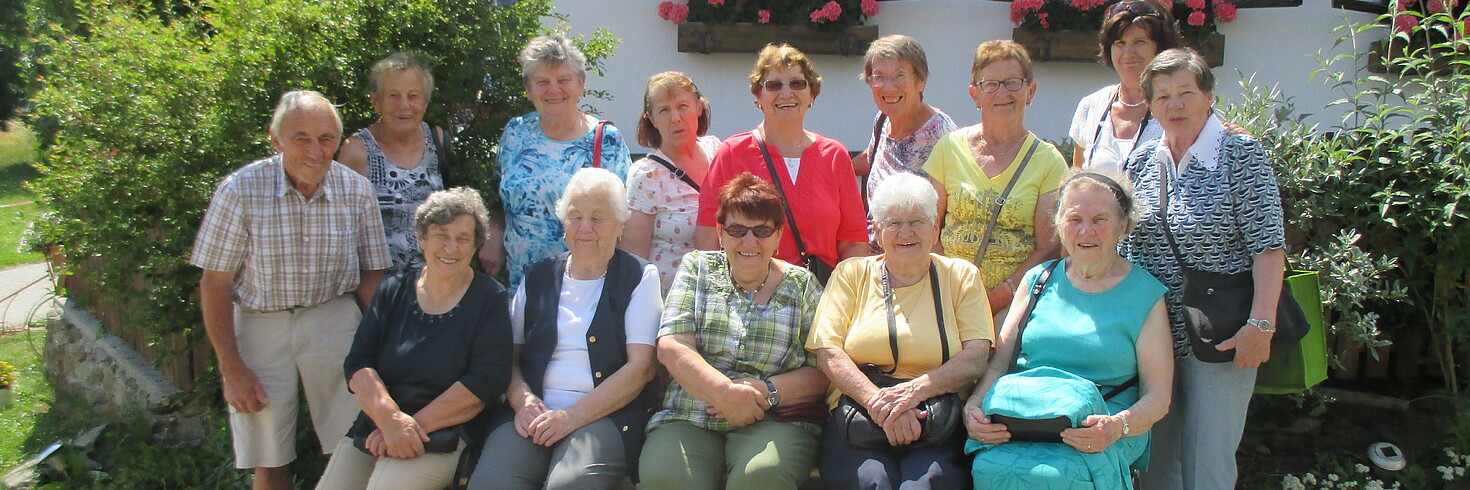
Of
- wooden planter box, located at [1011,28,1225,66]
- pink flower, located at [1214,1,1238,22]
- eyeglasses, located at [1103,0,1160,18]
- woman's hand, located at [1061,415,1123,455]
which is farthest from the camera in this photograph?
wooden planter box, located at [1011,28,1225,66]

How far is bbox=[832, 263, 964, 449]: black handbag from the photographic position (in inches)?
114

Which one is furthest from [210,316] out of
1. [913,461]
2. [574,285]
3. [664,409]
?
[913,461]

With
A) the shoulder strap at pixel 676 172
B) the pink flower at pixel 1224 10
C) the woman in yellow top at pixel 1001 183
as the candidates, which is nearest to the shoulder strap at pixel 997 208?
the woman in yellow top at pixel 1001 183

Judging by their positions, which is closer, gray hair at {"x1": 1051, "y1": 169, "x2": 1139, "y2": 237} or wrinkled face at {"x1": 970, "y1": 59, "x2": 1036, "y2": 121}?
gray hair at {"x1": 1051, "y1": 169, "x2": 1139, "y2": 237}

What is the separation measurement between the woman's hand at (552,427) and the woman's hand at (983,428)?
1.23m

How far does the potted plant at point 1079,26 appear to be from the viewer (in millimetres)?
5672

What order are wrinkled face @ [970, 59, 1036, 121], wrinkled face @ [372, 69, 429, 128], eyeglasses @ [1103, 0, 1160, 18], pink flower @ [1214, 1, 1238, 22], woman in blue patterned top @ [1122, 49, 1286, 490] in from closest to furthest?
woman in blue patterned top @ [1122, 49, 1286, 490] < wrinkled face @ [970, 59, 1036, 121] < eyeglasses @ [1103, 0, 1160, 18] < wrinkled face @ [372, 69, 429, 128] < pink flower @ [1214, 1, 1238, 22]

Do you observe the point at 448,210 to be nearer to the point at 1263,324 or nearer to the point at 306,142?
the point at 306,142

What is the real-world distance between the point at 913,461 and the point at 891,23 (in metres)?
3.80

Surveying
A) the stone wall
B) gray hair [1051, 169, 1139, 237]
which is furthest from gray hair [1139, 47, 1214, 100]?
the stone wall

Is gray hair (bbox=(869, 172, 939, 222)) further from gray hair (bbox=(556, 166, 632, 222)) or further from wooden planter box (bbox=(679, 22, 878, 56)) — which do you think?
wooden planter box (bbox=(679, 22, 878, 56))

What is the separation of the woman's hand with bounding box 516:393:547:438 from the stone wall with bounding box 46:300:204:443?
93.2 inches

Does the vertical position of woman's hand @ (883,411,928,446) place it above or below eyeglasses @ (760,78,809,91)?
below

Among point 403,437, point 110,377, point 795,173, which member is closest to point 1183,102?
point 795,173
